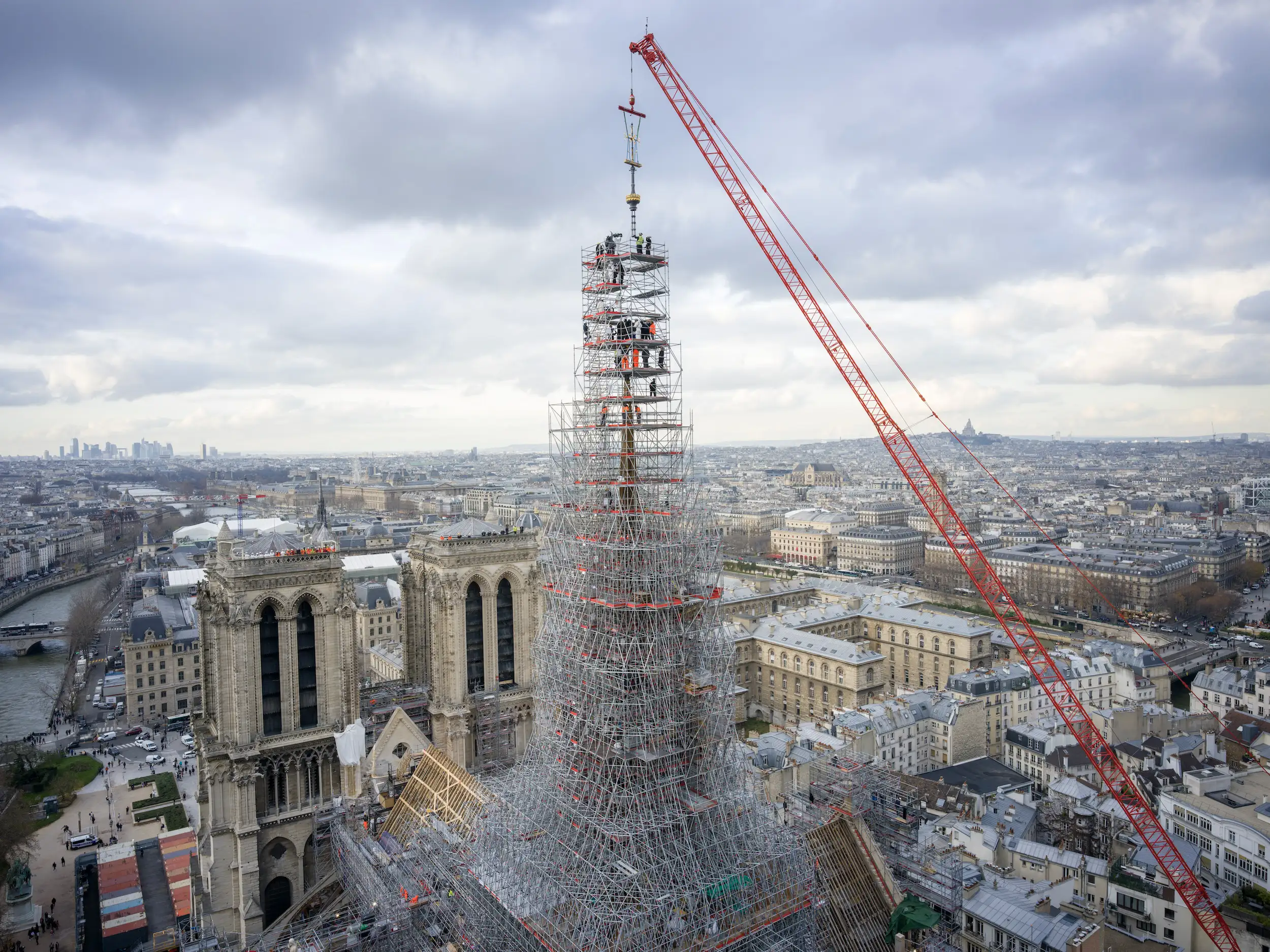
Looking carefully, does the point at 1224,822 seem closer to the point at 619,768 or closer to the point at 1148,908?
the point at 1148,908

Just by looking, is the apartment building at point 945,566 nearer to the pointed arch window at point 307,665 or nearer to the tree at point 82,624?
the pointed arch window at point 307,665

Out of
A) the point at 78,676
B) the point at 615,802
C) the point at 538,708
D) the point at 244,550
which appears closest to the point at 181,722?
the point at 78,676

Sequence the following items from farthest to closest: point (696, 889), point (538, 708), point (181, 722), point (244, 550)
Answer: point (181, 722)
point (244, 550)
point (538, 708)
point (696, 889)

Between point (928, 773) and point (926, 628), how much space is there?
29702mm

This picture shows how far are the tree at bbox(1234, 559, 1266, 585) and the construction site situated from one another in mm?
109533

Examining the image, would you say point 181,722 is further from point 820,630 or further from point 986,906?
point 986,906

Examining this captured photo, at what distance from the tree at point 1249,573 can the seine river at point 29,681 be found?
14992 centimetres

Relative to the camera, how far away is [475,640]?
142ft

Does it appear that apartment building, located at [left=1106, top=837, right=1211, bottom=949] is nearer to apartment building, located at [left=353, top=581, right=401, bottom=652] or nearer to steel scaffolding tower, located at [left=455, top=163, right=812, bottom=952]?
steel scaffolding tower, located at [left=455, top=163, right=812, bottom=952]

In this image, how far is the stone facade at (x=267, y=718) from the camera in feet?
117

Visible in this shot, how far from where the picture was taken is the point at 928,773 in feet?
172

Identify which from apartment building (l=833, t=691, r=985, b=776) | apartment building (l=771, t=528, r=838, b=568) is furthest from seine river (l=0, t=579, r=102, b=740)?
apartment building (l=771, t=528, r=838, b=568)

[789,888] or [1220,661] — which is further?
[1220,661]

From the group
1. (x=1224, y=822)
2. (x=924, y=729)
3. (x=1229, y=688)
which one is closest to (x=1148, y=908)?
(x=1224, y=822)
